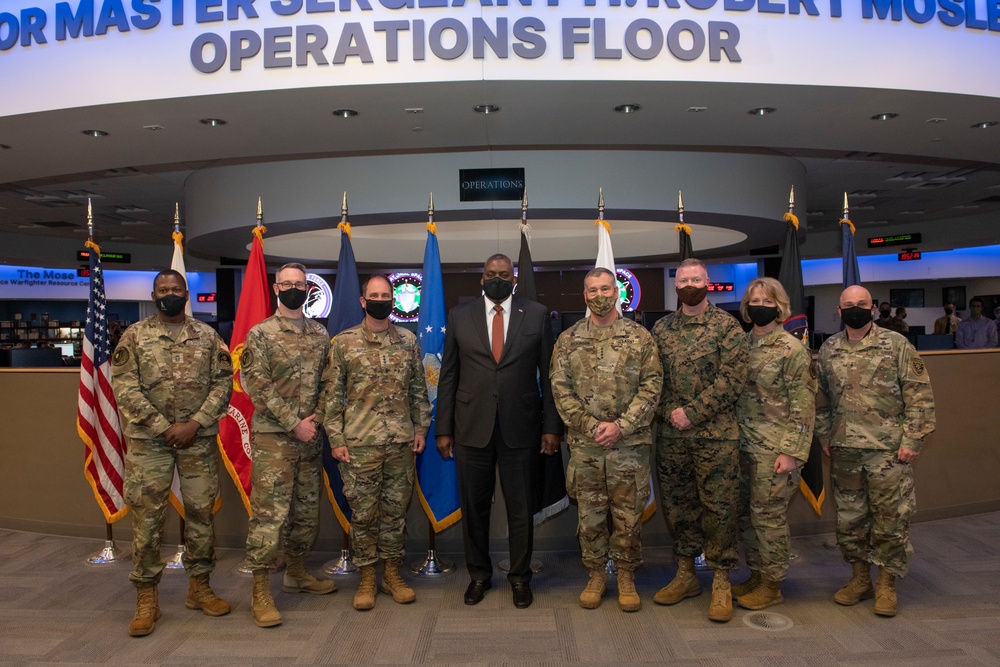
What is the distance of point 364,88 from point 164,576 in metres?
3.49

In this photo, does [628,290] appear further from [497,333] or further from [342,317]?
[497,333]

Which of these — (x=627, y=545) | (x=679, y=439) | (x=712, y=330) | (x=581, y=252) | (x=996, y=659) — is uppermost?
(x=581, y=252)

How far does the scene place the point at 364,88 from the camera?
506 centimetres

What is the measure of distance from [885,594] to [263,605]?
3.12m

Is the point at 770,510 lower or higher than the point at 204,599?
higher

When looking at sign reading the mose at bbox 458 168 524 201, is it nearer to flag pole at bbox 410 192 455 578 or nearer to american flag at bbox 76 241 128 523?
american flag at bbox 76 241 128 523

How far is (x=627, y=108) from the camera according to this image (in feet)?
18.9

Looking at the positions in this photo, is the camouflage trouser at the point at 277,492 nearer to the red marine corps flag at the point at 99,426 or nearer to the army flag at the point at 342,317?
the army flag at the point at 342,317

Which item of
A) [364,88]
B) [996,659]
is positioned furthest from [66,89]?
[996,659]

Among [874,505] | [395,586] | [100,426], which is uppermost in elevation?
[100,426]

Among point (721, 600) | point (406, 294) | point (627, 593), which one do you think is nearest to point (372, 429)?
point (627, 593)

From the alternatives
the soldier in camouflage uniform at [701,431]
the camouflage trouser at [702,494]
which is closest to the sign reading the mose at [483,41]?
the soldier in camouflage uniform at [701,431]

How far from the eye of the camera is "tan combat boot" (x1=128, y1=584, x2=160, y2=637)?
3.40 meters

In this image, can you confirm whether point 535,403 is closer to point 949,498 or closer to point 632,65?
point 632,65
